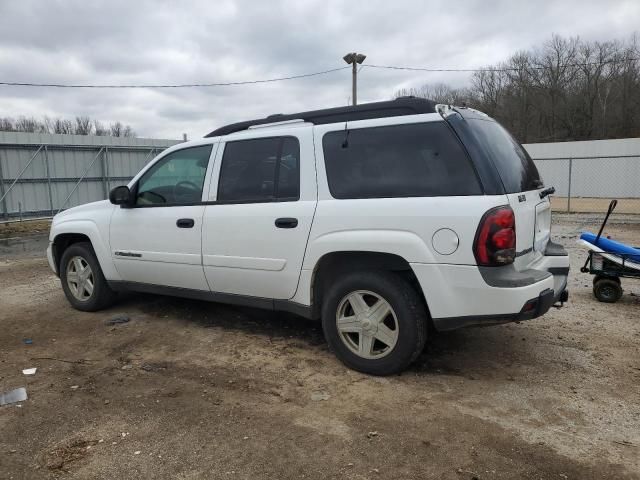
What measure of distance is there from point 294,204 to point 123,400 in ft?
6.27

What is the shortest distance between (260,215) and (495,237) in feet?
6.23

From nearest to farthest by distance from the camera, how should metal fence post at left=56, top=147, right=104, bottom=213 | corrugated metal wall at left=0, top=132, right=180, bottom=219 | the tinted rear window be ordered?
the tinted rear window, corrugated metal wall at left=0, top=132, right=180, bottom=219, metal fence post at left=56, top=147, right=104, bottom=213

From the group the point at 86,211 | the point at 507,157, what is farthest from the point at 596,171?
the point at 86,211

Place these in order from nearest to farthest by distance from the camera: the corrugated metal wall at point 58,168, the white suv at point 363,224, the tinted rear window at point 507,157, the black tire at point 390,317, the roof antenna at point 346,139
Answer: the white suv at point 363,224
the tinted rear window at point 507,157
the black tire at point 390,317
the roof antenna at point 346,139
the corrugated metal wall at point 58,168

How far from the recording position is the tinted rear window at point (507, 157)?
345cm

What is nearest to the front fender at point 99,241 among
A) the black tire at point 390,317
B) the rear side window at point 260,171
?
the rear side window at point 260,171

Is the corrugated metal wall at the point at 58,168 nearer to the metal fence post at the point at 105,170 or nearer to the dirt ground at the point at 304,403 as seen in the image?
the metal fence post at the point at 105,170

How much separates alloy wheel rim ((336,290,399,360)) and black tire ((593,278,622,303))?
11.3ft

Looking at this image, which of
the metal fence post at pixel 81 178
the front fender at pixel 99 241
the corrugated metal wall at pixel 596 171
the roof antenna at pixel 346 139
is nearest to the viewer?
the roof antenna at pixel 346 139

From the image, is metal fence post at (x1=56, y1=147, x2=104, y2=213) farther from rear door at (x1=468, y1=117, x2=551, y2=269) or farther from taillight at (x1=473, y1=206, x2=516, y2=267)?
taillight at (x1=473, y1=206, x2=516, y2=267)

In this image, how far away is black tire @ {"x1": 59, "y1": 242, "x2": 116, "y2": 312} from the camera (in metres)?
5.55

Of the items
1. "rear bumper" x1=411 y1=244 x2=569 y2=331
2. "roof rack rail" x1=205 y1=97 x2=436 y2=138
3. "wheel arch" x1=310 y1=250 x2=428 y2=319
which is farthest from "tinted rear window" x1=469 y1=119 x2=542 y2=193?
"wheel arch" x1=310 y1=250 x2=428 y2=319

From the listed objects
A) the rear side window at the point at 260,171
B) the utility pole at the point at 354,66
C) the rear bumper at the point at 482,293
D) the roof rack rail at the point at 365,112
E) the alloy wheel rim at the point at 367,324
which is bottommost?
the alloy wheel rim at the point at 367,324

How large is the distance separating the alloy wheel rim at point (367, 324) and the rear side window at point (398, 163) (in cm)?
79
